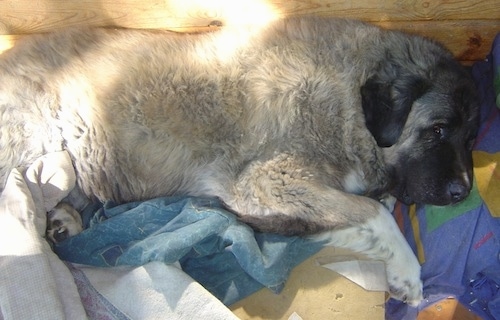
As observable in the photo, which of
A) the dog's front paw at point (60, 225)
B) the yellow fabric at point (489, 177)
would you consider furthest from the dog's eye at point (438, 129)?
the dog's front paw at point (60, 225)

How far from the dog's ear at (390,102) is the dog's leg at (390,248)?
0.43 meters

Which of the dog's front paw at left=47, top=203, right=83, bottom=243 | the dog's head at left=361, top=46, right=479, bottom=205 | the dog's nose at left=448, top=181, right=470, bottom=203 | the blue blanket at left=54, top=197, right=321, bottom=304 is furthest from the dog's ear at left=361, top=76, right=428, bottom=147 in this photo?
the dog's front paw at left=47, top=203, right=83, bottom=243

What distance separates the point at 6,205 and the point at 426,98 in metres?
2.10

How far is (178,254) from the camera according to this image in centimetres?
273

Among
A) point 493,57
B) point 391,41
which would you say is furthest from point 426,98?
point 493,57

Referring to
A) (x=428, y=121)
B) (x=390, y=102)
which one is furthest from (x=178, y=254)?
(x=428, y=121)

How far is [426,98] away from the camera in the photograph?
275 cm

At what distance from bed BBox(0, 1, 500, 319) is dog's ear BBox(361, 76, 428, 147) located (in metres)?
0.53

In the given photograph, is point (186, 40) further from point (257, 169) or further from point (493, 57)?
point (493, 57)

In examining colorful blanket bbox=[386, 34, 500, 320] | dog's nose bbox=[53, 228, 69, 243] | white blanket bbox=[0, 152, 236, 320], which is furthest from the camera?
dog's nose bbox=[53, 228, 69, 243]

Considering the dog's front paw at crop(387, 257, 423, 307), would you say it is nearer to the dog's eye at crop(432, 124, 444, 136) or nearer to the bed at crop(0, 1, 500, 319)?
the bed at crop(0, 1, 500, 319)

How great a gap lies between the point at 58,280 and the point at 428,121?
1938mm

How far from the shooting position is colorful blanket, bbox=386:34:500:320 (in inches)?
109

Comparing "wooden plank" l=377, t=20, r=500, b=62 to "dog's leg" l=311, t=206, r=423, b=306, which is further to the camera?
"wooden plank" l=377, t=20, r=500, b=62
